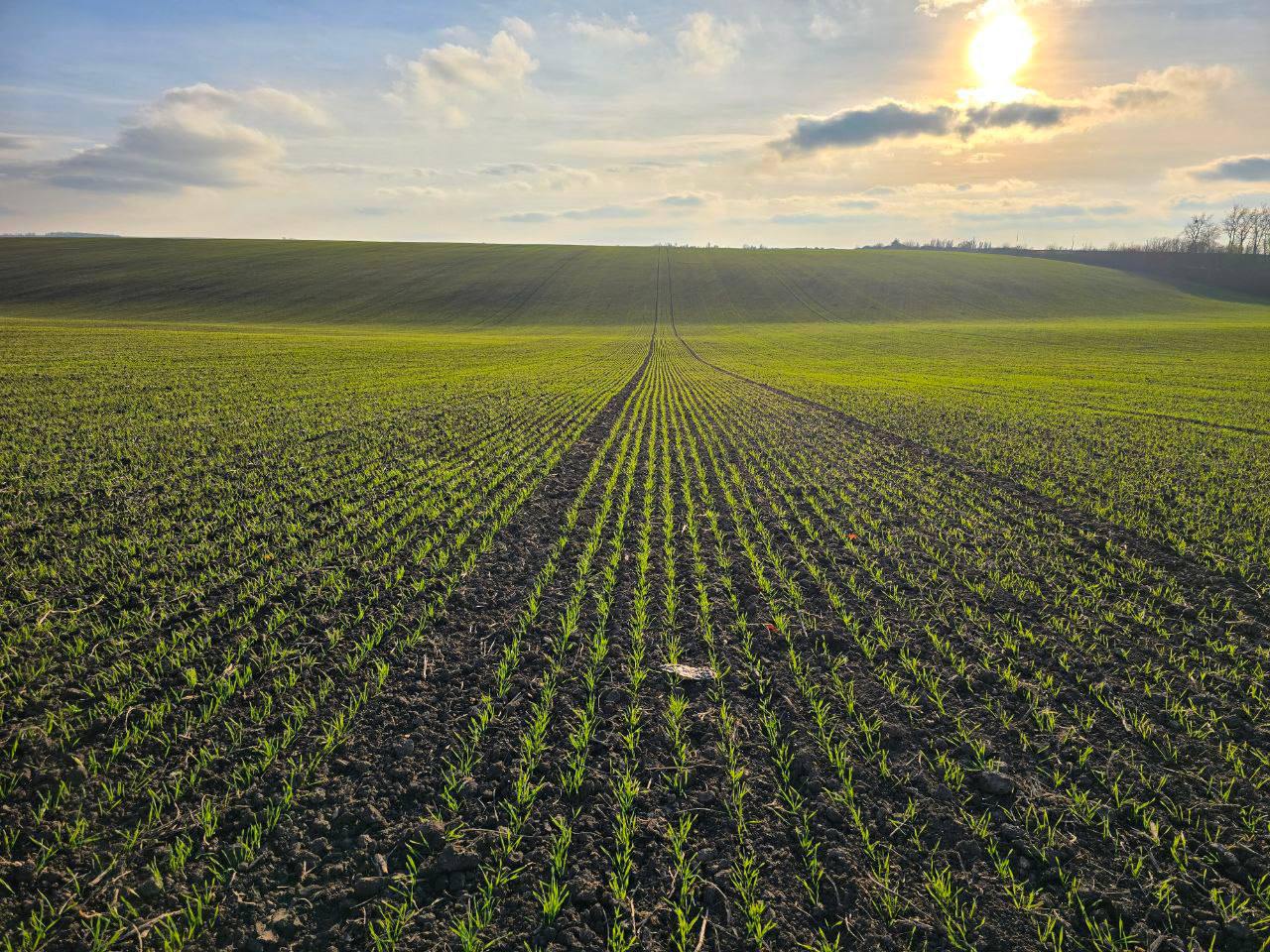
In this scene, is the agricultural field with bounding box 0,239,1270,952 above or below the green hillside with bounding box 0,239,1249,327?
below

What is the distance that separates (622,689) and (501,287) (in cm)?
9219

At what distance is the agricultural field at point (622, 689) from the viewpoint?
4.05 meters

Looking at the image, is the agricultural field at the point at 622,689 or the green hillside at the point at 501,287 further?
the green hillside at the point at 501,287

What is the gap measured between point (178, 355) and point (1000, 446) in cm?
3950

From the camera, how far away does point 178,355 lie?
33812mm

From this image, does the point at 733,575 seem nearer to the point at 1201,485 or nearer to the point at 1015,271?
the point at 1201,485

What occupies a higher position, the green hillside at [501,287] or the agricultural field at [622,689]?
the green hillside at [501,287]

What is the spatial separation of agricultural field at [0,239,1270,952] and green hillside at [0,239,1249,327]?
2582 inches

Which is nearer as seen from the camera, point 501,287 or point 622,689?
point 622,689

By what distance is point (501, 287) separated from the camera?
91250 millimetres

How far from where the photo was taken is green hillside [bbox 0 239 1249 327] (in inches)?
2923

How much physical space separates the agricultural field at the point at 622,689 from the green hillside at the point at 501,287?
215 ft

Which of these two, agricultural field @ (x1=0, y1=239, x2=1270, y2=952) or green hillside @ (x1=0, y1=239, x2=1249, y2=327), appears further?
green hillside @ (x1=0, y1=239, x2=1249, y2=327)

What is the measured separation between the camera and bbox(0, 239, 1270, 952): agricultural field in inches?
159
